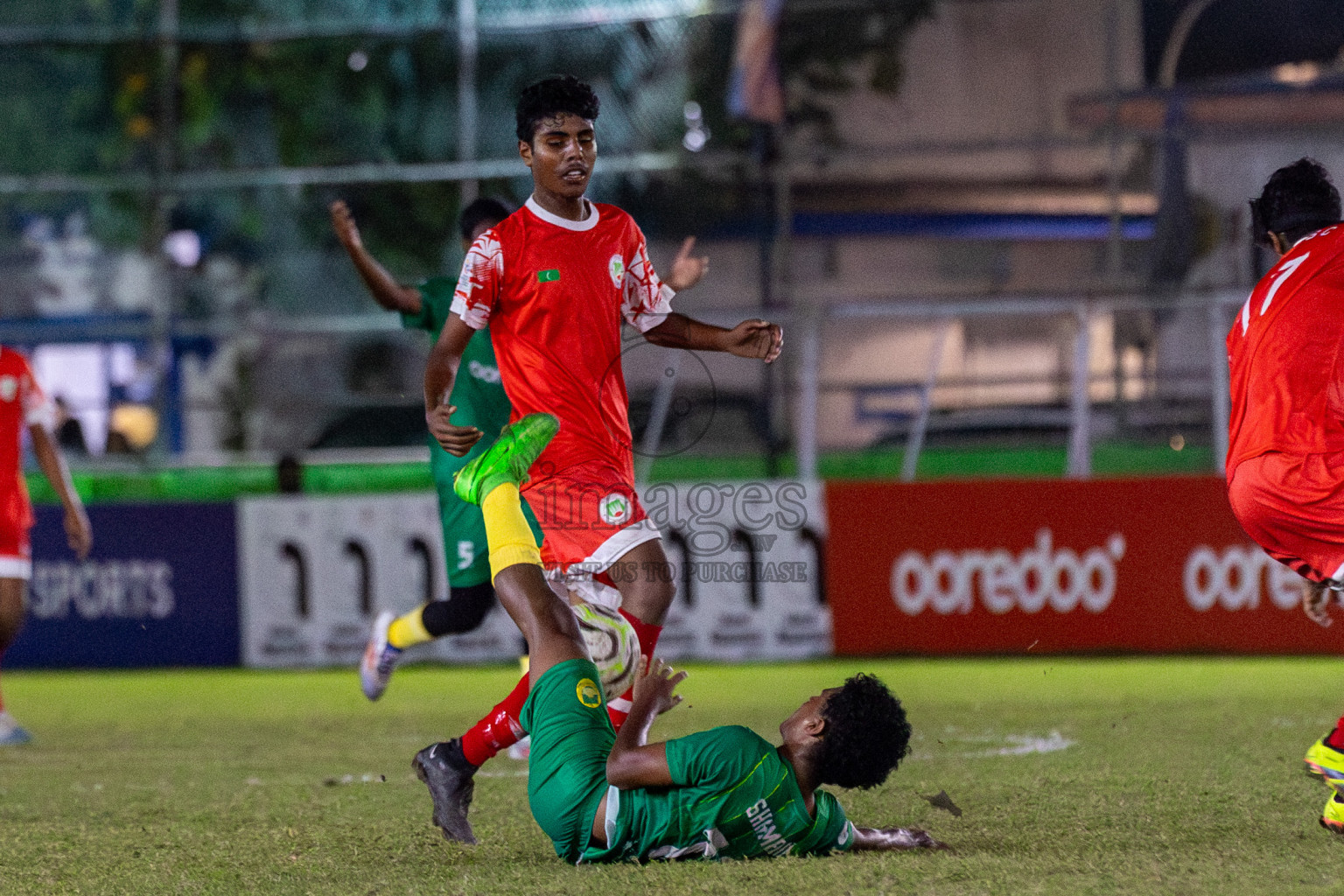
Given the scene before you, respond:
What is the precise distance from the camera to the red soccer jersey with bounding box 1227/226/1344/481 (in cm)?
458

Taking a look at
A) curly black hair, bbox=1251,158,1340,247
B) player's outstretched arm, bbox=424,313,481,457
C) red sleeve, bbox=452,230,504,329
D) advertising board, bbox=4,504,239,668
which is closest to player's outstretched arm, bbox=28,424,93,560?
advertising board, bbox=4,504,239,668

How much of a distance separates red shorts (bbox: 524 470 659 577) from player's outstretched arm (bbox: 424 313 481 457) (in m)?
0.29

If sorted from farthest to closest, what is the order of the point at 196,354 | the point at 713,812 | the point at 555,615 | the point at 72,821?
the point at 196,354
the point at 72,821
the point at 555,615
the point at 713,812

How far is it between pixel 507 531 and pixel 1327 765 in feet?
7.76

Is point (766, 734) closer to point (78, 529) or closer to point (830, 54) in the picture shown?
point (78, 529)

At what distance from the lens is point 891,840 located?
445 cm

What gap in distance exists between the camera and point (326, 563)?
11.2 metres

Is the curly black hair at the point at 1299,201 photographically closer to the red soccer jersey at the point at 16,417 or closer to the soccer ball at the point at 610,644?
the soccer ball at the point at 610,644

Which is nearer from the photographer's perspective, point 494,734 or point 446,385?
point 494,734

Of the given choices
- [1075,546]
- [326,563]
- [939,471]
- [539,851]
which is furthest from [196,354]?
[539,851]

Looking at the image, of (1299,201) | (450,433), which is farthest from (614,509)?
(1299,201)

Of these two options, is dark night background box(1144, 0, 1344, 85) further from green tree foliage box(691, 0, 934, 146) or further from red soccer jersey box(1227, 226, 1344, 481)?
red soccer jersey box(1227, 226, 1344, 481)

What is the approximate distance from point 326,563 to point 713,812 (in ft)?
24.3

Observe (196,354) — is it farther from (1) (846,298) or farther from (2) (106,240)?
(1) (846,298)
